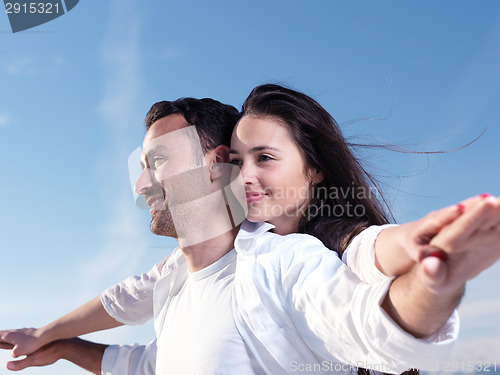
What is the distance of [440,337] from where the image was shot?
1288 millimetres

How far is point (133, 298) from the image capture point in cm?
297

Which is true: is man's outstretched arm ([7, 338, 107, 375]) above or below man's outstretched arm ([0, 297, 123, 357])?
below

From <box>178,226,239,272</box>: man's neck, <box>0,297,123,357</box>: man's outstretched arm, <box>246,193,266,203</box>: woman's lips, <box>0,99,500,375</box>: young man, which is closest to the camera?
<box>0,99,500,375</box>: young man

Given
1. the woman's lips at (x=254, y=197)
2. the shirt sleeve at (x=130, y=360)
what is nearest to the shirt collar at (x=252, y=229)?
the woman's lips at (x=254, y=197)

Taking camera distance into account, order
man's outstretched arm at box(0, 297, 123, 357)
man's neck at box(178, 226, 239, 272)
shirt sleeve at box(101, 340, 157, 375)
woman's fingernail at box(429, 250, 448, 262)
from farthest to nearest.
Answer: man's outstretched arm at box(0, 297, 123, 357) → shirt sleeve at box(101, 340, 157, 375) → man's neck at box(178, 226, 239, 272) → woman's fingernail at box(429, 250, 448, 262)

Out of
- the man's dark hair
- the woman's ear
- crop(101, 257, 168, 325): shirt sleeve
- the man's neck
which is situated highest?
the man's dark hair

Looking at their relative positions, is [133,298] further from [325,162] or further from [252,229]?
[325,162]

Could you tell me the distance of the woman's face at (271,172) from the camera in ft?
7.22

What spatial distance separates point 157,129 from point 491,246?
2038 mm

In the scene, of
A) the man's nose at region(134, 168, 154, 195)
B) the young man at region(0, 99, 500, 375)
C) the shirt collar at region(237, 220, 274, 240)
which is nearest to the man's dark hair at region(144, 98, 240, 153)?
the young man at region(0, 99, 500, 375)

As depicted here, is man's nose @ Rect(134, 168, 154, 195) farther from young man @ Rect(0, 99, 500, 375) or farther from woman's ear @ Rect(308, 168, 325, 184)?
woman's ear @ Rect(308, 168, 325, 184)

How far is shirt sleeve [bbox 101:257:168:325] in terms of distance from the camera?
116 inches

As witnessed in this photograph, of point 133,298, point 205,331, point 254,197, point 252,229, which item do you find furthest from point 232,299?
point 133,298

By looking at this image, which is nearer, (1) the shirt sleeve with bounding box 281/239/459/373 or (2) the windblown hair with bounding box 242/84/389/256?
(1) the shirt sleeve with bounding box 281/239/459/373
